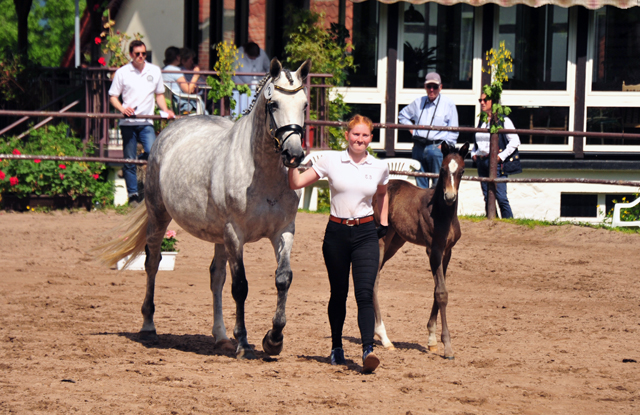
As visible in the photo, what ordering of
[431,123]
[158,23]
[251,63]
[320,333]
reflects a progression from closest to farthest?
[320,333]
[431,123]
[251,63]
[158,23]

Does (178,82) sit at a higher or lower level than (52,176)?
higher

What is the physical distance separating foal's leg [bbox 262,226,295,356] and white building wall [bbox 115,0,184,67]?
54.6 ft

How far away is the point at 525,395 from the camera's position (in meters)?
5.11

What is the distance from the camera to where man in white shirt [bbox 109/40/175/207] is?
11461mm

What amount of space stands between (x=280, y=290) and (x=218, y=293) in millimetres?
1098

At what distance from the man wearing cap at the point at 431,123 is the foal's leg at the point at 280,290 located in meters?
6.50

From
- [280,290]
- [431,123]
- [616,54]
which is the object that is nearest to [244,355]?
[280,290]

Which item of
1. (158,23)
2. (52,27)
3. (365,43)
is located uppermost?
(52,27)

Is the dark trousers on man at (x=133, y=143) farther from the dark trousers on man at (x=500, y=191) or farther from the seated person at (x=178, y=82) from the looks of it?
the dark trousers on man at (x=500, y=191)

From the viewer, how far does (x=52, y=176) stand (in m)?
13.0

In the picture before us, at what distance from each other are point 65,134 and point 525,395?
1166 cm

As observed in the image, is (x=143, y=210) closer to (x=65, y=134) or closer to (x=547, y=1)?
(x=65, y=134)

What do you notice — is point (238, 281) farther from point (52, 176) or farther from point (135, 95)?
point (52, 176)

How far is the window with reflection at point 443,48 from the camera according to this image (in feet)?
50.0
